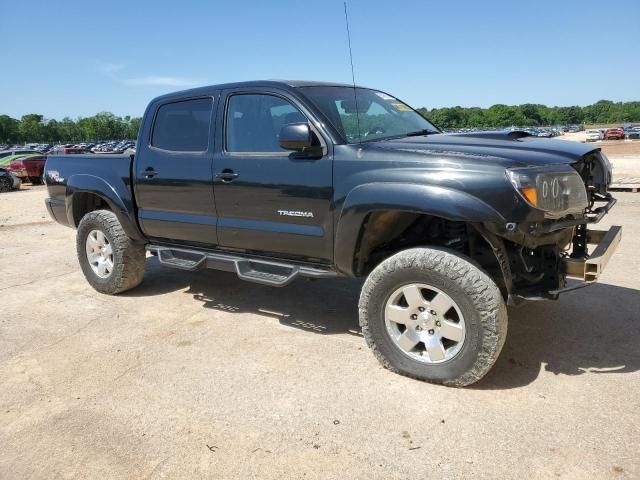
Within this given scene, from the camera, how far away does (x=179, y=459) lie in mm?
2680

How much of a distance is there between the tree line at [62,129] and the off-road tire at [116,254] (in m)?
127

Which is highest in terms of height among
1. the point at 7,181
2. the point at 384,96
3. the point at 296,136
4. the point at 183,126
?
the point at 384,96

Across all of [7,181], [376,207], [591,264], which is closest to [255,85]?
[376,207]

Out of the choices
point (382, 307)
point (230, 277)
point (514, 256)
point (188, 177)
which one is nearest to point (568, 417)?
point (514, 256)

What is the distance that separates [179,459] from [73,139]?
14332 centimetres

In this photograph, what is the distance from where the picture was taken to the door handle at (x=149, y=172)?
15.9 ft

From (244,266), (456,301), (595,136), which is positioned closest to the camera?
(456,301)

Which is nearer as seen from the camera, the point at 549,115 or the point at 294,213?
the point at 294,213

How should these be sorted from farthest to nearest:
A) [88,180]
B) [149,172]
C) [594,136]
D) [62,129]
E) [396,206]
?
[62,129] → [594,136] → [88,180] → [149,172] → [396,206]

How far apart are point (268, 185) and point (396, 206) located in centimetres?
114

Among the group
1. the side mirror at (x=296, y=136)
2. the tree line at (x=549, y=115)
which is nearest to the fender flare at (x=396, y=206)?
the side mirror at (x=296, y=136)

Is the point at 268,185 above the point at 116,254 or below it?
above

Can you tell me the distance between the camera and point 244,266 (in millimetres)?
4305

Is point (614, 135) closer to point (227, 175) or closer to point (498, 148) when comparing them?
point (498, 148)
